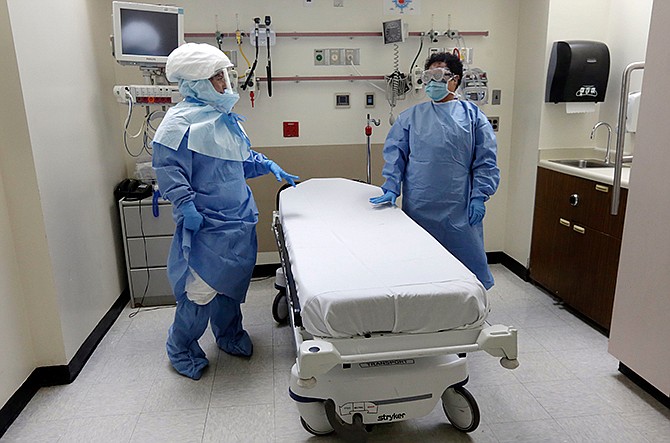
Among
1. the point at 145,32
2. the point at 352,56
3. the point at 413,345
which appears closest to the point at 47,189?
the point at 145,32

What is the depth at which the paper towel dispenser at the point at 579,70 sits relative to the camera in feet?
10.5

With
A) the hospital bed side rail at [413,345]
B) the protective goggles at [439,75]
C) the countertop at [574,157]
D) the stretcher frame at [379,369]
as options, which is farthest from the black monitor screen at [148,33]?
the countertop at [574,157]

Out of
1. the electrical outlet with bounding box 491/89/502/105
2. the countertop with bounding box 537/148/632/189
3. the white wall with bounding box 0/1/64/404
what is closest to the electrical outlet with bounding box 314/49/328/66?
the electrical outlet with bounding box 491/89/502/105

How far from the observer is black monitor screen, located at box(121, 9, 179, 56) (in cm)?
289

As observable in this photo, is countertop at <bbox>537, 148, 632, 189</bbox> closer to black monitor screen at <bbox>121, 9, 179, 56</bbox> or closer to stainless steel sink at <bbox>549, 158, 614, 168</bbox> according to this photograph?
stainless steel sink at <bbox>549, 158, 614, 168</bbox>

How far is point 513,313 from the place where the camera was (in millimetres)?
3238

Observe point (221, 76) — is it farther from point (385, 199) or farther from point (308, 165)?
point (308, 165)

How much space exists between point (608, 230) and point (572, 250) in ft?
1.20

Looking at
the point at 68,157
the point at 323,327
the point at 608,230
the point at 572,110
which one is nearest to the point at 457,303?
the point at 323,327

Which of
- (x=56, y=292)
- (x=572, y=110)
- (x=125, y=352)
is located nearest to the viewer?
(x=56, y=292)

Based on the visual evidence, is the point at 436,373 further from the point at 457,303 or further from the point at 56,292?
the point at 56,292

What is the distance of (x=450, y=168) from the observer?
261 centimetres

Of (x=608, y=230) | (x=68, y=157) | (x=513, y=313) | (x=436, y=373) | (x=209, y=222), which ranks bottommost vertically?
(x=513, y=313)

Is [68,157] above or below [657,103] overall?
below
